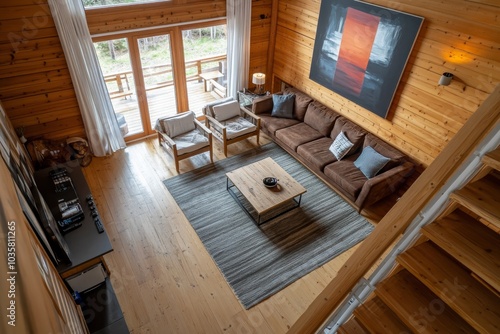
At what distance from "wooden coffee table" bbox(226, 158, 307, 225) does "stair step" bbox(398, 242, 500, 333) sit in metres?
2.39

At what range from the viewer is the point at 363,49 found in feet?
14.8

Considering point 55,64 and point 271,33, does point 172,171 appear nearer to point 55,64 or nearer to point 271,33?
point 55,64

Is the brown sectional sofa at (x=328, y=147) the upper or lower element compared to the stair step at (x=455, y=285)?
lower

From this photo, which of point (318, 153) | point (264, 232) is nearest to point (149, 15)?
point (318, 153)

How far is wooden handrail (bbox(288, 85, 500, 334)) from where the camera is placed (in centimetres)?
147

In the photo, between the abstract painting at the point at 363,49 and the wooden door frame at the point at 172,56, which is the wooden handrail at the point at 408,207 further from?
the wooden door frame at the point at 172,56

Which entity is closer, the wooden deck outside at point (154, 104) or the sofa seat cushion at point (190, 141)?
the sofa seat cushion at point (190, 141)

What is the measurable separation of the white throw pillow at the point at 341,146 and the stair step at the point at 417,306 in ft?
10.3

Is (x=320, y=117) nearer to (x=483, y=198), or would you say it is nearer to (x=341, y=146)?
(x=341, y=146)

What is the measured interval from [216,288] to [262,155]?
100.0 inches

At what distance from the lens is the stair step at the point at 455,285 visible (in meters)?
1.43

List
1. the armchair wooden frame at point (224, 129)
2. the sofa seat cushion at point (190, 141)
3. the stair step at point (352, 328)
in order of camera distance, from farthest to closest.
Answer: the armchair wooden frame at point (224, 129) → the sofa seat cushion at point (190, 141) → the stair step at point (352, 328)

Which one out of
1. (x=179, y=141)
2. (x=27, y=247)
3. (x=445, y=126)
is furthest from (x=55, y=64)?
(x=445, y=126)

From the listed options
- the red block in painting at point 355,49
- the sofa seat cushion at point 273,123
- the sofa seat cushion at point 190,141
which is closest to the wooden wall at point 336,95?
the red block in painting at point 355,49
